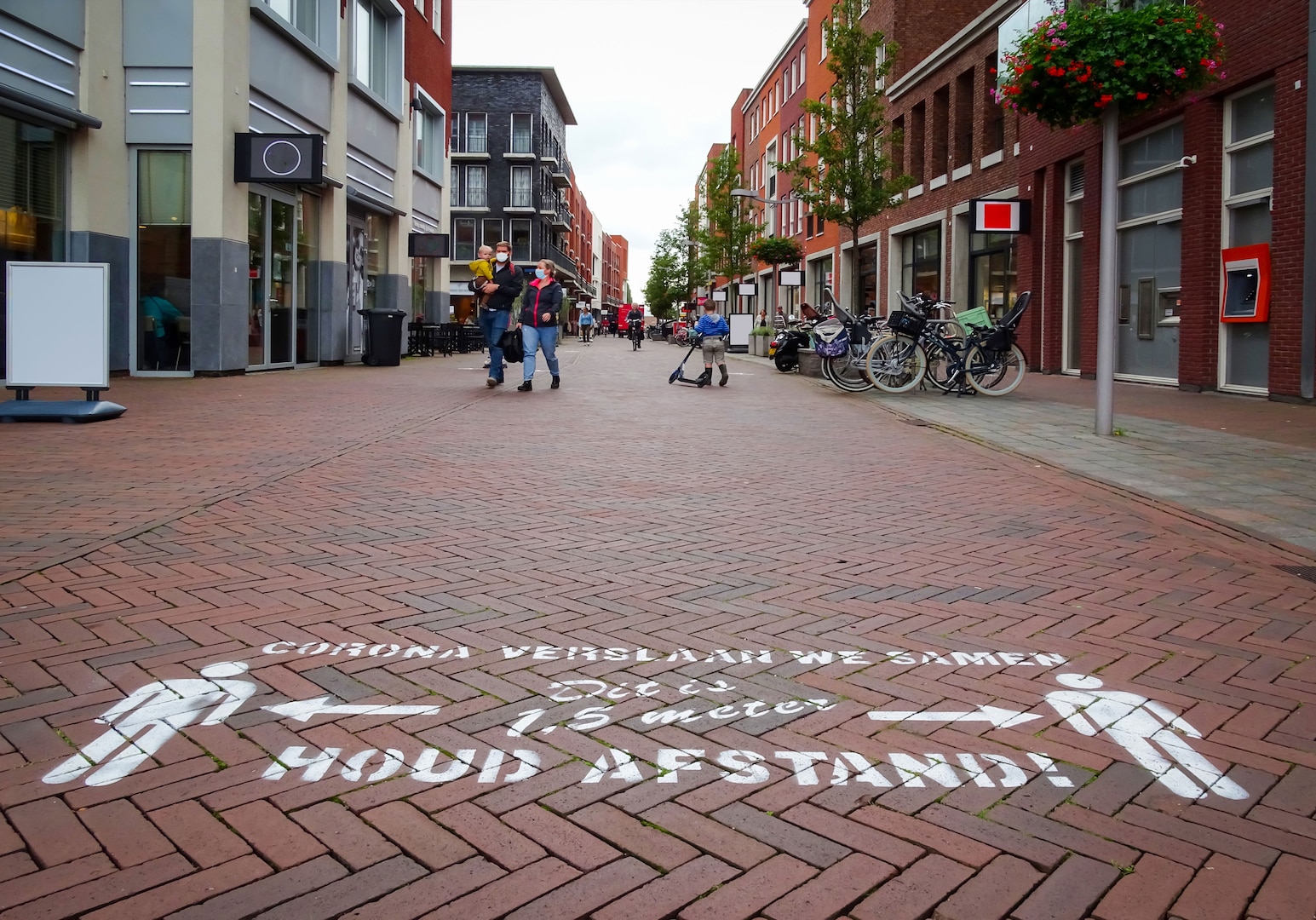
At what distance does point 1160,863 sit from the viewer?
2.44 m

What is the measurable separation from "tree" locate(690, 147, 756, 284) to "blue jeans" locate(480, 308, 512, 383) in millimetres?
35565

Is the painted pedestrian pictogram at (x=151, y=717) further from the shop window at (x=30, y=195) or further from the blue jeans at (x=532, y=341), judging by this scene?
the shop window at (x=30, y=195)

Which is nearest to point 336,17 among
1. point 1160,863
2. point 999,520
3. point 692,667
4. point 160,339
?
point 160,339

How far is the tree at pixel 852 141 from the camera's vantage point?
25641 mm

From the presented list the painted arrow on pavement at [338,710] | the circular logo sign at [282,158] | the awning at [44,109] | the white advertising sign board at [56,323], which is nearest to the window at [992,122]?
the circular logo sign at [282,158]

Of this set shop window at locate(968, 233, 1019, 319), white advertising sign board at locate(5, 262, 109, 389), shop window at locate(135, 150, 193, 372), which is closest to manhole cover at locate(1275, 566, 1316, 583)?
white advertising sign board at locate(5, 262, 109, 389)

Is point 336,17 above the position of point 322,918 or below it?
above

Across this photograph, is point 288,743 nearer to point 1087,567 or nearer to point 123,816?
point 123,816

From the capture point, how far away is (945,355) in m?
15.9

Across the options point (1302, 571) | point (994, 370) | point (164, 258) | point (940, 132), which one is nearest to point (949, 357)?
point (994, 370)

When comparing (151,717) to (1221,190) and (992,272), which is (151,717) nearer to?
(1221,190)

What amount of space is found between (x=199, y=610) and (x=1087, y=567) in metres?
3.72

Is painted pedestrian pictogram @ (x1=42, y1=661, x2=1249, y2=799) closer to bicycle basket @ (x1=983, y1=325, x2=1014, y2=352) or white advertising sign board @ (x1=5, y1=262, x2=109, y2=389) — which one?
white advertising sign board @ (x1=5, y1=262, x2=109, y2=389)

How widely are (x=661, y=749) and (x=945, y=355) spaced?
13.5 meters
